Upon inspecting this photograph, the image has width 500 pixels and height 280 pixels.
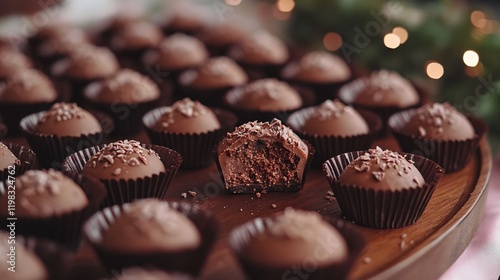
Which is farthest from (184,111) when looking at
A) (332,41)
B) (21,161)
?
(332,41)

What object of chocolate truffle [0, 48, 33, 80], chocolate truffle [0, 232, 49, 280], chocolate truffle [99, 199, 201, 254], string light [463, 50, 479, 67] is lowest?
chocolate truffle [0, 48, 33, 80]

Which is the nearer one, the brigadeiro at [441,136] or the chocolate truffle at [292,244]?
the chocolate truffle at [292,244]

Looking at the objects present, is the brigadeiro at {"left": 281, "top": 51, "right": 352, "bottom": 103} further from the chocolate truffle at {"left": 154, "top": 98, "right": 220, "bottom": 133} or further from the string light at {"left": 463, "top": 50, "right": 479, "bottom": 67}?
the chocolate truffle at {"left": 154, "top": 98, "right": 220, "bottom": 133}

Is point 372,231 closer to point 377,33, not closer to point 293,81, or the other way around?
point 293,81

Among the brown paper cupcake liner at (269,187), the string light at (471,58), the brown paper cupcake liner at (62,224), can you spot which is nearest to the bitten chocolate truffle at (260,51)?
the string light at (471,58)

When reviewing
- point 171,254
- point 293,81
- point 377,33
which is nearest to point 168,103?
point 293,81

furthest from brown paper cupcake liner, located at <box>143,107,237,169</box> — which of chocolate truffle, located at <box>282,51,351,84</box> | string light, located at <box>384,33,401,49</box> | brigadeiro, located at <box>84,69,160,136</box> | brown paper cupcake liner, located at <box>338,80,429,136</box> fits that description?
string light, located at <box>384,33,401,49</box>

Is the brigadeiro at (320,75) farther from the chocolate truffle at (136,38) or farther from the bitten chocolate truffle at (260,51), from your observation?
the chocolate truffle at (136,38)
